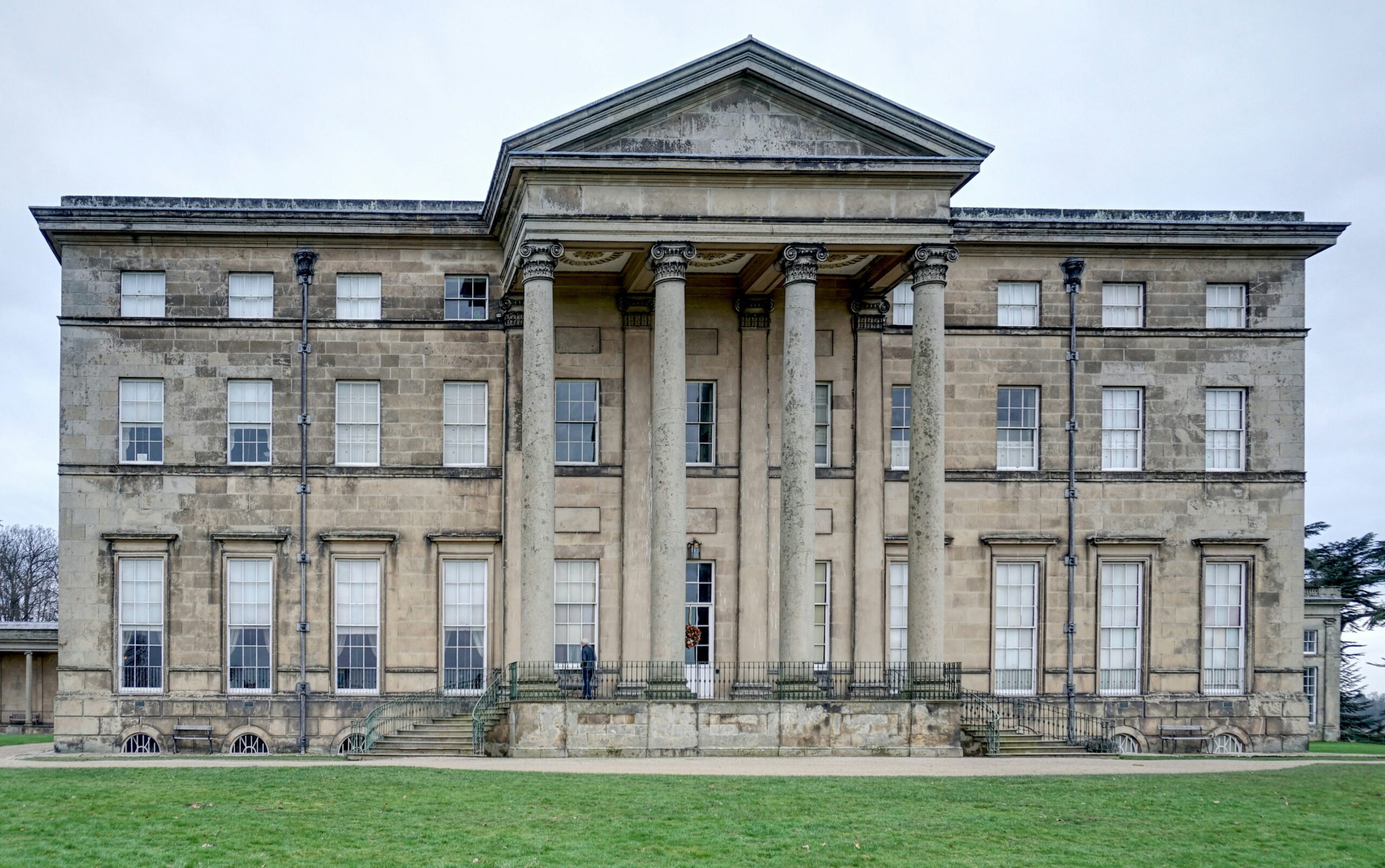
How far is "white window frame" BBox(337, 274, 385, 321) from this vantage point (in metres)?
31.3

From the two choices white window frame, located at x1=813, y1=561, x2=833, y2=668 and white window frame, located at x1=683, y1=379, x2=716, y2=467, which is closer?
white window frame, located at x1=813, y1=561, x2=833, y2=668

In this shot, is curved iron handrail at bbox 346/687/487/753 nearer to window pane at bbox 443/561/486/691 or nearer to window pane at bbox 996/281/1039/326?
window pane at bbox 443/561/486/691

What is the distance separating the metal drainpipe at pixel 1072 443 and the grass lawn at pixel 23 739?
2557 cm

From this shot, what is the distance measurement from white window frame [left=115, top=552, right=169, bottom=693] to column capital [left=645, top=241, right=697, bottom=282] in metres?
13.8

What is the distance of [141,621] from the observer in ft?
100

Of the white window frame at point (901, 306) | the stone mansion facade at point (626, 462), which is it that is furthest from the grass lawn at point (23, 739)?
the white window frame at point (901, 306)

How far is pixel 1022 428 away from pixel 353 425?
1620 centimetres

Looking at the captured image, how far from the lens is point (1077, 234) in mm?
31781

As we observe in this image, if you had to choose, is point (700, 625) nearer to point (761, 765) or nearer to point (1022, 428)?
point (761, 765)

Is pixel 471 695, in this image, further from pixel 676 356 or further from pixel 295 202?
pixel 295 202

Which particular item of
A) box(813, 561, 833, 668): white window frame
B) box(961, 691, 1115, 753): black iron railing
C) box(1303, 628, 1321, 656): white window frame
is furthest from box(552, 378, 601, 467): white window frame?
box(1303, 628, 1321, 656): white window frame

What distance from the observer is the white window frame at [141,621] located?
30.3m

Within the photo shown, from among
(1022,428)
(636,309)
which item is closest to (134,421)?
(636,309)

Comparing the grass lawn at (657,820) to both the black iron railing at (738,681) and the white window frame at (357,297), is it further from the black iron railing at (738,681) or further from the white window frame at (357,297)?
the white window frame at (357,297)
